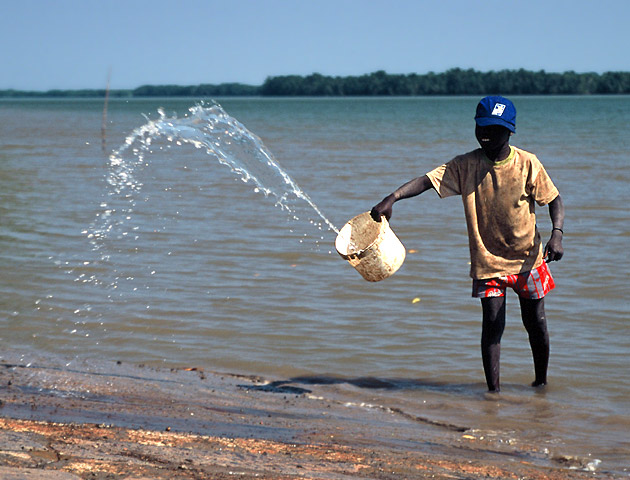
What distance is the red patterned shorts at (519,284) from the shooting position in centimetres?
445

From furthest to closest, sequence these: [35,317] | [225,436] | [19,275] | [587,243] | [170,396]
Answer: [587,243] → [19,275] → [35,317] → [170,396] → [225,436]

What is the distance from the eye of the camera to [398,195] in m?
4.32

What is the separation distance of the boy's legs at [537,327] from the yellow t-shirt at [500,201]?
0.24 m

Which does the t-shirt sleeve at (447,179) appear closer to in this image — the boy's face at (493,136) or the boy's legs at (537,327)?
the boy's face at (493,136)

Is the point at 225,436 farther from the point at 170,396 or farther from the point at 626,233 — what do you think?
the point at 626,233

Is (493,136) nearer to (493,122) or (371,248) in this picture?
(493,122)

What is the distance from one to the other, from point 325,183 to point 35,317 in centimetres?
878

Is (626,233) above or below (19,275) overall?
above

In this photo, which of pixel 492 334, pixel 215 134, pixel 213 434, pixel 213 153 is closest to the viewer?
pixel 213 434

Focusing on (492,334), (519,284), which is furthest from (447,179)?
(492,334)

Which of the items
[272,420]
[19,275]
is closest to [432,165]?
[19,275]

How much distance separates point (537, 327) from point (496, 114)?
45.9 inches

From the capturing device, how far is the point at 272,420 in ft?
13.5

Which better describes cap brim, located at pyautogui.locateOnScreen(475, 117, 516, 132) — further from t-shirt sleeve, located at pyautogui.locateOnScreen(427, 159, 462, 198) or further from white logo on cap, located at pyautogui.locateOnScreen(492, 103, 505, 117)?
t-shirt sleeve, located at pyautogui.locateOnScreen(427, 159, 462, 198)
